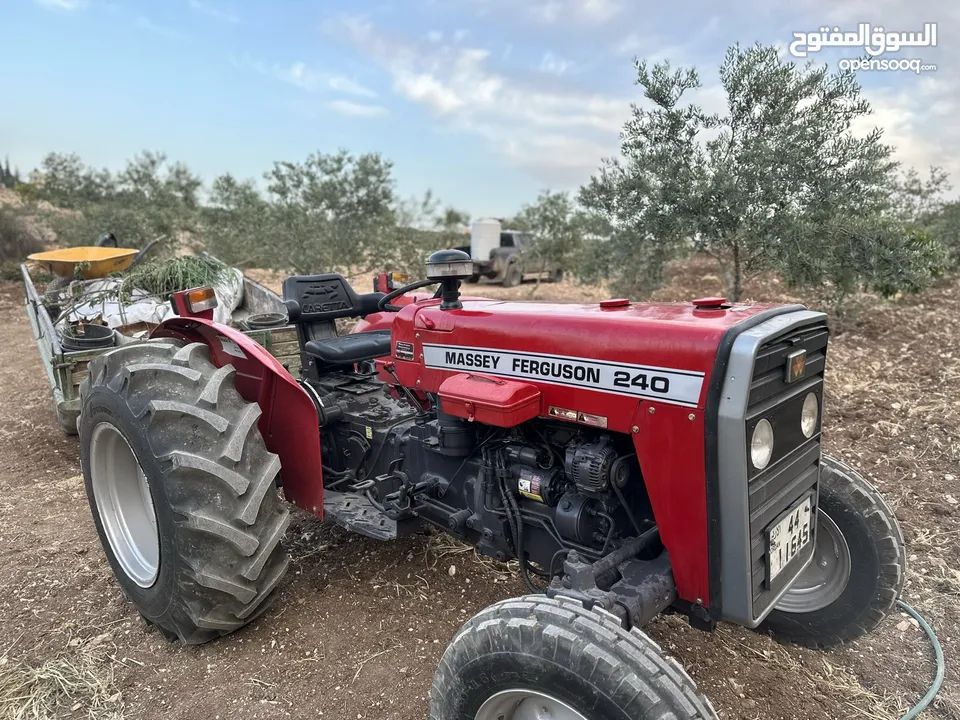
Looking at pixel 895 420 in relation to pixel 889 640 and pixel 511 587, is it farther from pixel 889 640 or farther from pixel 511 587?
pixel 511 587

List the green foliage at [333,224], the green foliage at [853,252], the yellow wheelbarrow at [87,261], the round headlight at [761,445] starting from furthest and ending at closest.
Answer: the green foliage at [333,224] < the yellow wheelbarrow at [87,261] < the green foliage at [853,252] < the round headlight at [761,445]

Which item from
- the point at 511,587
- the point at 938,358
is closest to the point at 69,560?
the point at 511,587

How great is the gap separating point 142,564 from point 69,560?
74 centimetres

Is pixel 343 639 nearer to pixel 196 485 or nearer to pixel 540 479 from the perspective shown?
pixel 196 485

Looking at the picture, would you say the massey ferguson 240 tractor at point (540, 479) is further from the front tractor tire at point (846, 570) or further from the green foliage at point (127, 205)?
the green foliage at point (127, 205)

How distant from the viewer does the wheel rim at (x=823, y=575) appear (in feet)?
8.32

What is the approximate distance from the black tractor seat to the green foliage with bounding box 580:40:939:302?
3732mm

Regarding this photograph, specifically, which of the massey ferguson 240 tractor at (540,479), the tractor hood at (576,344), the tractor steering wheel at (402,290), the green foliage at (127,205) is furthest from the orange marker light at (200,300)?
the green foliage at (127,205)

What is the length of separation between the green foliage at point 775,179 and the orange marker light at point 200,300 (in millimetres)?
4407

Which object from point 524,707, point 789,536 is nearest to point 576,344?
point 789,536

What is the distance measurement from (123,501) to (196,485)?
928mm

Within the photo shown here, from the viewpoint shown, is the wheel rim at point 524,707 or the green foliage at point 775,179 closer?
the wheel rim at point 524,707

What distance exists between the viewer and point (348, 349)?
3377 mm

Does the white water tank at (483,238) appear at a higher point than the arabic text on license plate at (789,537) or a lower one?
higher
